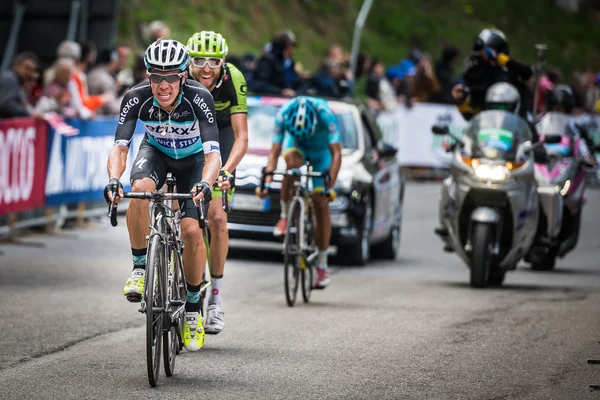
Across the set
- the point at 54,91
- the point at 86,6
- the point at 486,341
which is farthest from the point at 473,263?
the point at 86,6

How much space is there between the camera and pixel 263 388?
799 centimetres

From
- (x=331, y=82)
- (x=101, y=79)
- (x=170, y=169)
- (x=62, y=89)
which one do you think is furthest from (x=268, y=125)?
(x=170, y=169)

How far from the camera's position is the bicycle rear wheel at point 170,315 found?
8133mm

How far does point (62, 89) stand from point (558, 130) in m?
6.49

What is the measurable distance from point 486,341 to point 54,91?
965 centimetres

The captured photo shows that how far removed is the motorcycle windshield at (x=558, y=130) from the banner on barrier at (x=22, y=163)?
5792 mm

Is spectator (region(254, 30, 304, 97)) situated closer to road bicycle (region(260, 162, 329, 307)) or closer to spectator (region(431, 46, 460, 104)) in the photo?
road bicycle (region(260, 162, 329, 307))

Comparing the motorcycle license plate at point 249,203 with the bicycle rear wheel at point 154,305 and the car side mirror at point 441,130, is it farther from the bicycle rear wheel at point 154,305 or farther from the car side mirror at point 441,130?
the bicycle rear wheel at point 154,305

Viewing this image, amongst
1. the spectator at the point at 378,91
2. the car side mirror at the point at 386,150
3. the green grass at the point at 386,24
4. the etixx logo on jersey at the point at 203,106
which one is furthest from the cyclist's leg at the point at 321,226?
the green grass at the point at 386,24

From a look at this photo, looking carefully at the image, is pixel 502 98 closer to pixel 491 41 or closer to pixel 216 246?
pixel 491 41

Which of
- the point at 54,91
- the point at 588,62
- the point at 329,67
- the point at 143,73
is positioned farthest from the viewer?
the point at 588,62

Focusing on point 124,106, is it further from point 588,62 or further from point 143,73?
point 588,62

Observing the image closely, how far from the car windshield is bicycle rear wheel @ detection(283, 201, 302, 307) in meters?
3.87

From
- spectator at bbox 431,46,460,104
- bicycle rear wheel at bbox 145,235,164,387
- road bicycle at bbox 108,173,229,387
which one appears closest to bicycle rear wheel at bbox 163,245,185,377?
road bicycle at bbox 108,173,229,387
